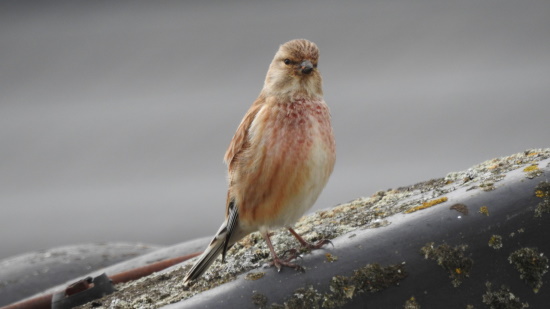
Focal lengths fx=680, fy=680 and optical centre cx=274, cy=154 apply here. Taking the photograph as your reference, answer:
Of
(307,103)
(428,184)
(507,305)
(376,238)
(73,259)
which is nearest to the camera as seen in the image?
(507,305)

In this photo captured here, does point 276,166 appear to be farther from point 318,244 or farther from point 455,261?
point 455,261

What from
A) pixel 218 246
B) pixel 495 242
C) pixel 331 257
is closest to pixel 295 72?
pixel 218 246

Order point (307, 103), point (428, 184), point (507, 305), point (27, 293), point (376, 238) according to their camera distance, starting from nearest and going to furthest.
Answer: point (507, 305), point (376, 238), point (428, 184), point (307, 103), point (27, 293)

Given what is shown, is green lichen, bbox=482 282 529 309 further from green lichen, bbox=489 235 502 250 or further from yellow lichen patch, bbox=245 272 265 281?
yellow lichen patch, bbox=245 272 265 281

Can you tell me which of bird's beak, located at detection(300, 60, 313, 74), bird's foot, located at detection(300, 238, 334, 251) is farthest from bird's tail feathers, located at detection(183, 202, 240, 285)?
bird's beak, located at detection(300, 60, 313, 74)

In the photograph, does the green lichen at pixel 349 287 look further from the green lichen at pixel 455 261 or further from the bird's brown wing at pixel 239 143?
the bird's brown wing at pixel 239 143

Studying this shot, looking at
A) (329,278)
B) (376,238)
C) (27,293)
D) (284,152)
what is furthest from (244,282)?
(27,293)

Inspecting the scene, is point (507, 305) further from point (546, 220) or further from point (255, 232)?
point (255, 232)
